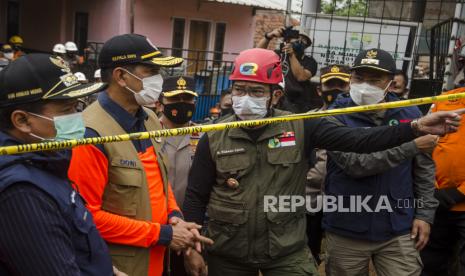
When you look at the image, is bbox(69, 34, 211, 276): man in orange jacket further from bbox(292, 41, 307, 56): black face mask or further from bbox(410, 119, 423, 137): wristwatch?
bbox(292, 41, 307, 56): black face mask

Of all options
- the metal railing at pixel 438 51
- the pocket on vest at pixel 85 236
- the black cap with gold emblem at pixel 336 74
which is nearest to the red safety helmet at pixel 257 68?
the pocket on vest at pixel 85 236

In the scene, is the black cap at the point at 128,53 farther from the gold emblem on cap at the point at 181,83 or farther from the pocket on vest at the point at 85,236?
the gold emblem on cap at the point at 181,83

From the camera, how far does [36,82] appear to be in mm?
1926

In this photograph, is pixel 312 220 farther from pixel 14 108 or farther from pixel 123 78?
pixel 14 108

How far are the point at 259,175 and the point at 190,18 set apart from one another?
47.9 ft

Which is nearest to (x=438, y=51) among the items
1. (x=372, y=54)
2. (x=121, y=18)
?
(x=372, y=54)

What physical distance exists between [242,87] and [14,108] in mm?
1434

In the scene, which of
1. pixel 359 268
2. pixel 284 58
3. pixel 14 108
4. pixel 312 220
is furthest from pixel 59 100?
pixel 284 58

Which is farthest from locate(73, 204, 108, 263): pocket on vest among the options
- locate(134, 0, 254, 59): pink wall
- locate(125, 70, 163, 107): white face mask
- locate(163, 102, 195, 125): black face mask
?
locate(134, 0, 254, 59): pink wall

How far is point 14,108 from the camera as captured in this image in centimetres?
191

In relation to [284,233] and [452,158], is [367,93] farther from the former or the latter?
[284,233]

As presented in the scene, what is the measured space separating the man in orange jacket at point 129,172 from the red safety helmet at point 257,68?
404mm

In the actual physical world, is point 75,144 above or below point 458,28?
below

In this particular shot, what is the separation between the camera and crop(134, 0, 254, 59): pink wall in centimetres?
1541
